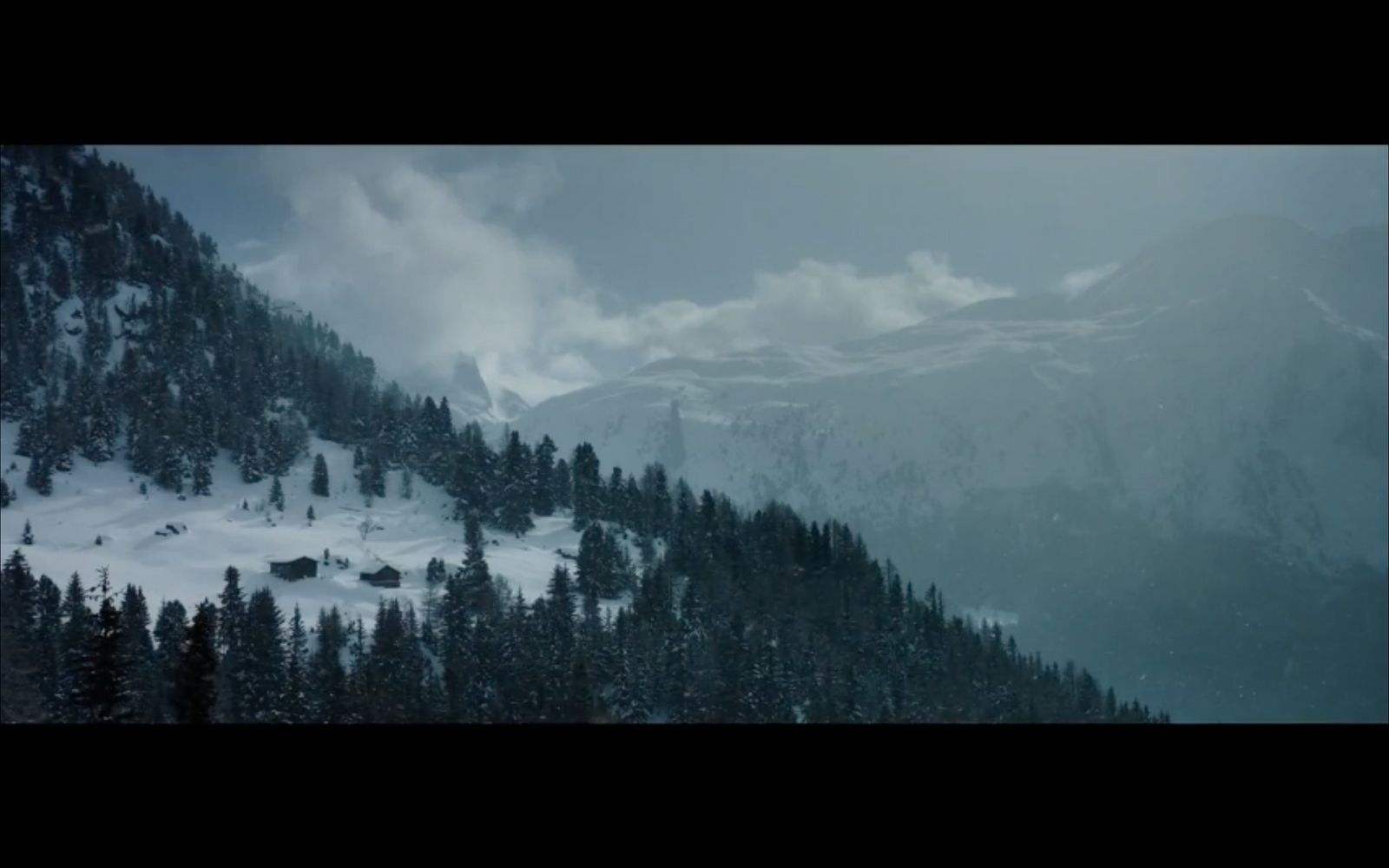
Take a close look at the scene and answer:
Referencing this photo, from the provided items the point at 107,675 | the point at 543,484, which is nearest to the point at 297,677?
the point at 107,675

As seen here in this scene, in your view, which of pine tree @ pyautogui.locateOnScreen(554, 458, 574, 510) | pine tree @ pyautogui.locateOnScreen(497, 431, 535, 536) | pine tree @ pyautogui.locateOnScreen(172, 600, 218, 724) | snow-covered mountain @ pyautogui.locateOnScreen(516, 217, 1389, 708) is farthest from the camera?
snow-covered mountain @ pyautogui.locateOnScreen(516, 217, 1389, 708)

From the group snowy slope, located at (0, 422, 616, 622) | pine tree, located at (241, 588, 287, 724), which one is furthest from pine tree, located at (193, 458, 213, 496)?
pine tree, located at (241, 588, 287, 724)

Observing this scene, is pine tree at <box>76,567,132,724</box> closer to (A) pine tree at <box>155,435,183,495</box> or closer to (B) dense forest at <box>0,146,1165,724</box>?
(B) dense forest at <box>0,146,1165,724</box>

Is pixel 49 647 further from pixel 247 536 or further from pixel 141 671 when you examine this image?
pixel 247 536

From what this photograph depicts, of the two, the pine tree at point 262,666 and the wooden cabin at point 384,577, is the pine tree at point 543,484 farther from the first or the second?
the pine tree at point 262,666

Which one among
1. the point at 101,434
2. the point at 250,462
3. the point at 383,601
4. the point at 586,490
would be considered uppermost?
the point at 101,434

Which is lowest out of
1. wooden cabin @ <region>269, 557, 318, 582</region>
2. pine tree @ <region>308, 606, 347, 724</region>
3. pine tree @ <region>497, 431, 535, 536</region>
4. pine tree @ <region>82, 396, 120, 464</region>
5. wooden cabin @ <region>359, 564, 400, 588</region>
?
pine tree @ <region>308, 606, 347, 724</region>
